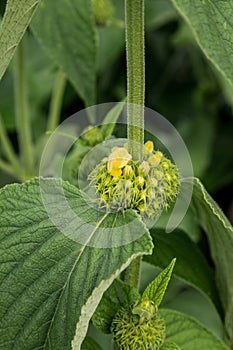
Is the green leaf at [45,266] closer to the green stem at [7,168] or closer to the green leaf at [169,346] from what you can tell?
the green leaf at [169,346]

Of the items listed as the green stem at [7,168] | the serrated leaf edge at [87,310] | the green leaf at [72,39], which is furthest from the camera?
the green stem at [7,168]

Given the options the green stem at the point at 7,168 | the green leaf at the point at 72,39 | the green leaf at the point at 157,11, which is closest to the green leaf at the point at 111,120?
the green leaf at the point at 72,39

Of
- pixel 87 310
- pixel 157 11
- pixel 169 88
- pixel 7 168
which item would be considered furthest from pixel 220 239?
pixel 169 88

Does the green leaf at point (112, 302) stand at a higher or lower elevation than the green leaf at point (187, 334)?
higher

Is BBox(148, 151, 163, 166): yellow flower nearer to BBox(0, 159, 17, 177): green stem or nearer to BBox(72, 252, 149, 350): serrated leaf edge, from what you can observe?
BBox(72, 252, 149, 350): serrated leaf edge

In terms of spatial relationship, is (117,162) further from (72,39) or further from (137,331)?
(72,39)

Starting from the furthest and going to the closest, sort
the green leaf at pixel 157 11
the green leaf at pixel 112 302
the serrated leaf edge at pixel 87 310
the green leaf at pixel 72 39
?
1. the green leaf at pixel 157 11
2. the green leaf at pixel 72 39
3. the green leaf at pixel 112 302
4. the serrated leaf edge at pixel 87 310
